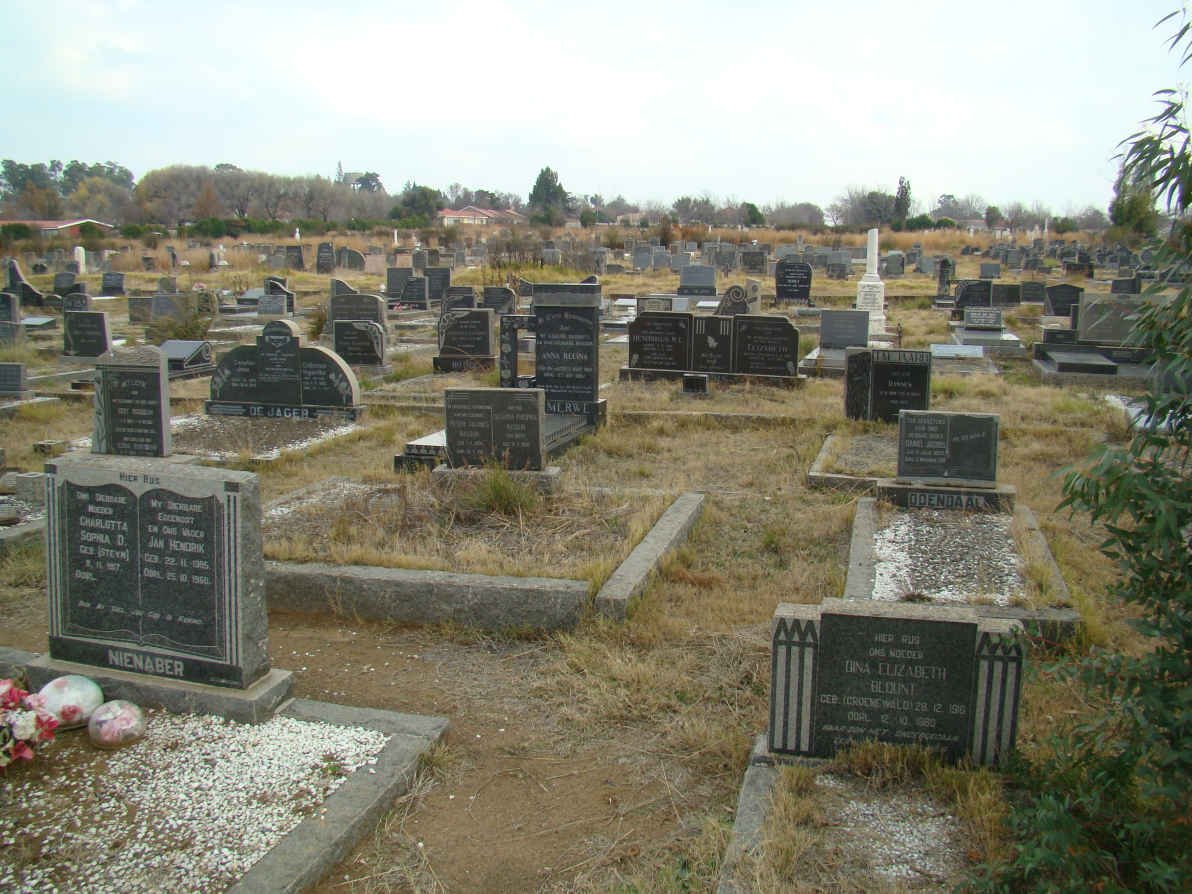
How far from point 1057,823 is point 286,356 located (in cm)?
1032

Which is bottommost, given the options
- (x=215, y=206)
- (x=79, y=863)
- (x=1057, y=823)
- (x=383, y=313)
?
(x=79, y=863)

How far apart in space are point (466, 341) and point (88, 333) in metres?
6.24

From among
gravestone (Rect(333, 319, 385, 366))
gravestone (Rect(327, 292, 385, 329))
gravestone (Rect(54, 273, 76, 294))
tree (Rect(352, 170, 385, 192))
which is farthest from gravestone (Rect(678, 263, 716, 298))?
tree (Rect(352, 170, 385, 192))

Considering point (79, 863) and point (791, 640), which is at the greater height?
point (791, 640)

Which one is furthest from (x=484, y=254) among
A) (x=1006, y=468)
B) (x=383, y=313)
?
(x=1006, y=468)

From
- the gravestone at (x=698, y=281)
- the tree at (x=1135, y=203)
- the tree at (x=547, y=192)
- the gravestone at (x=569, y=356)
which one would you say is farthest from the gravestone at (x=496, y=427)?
the tree at (x=547, y=192)

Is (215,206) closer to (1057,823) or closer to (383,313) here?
(383,313)

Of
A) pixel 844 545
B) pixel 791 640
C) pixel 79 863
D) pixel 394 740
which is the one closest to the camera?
pixel 79 863

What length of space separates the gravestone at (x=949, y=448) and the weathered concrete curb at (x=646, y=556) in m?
1.67

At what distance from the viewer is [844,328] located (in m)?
16.3

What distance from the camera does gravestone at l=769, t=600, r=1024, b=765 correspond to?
374 cm

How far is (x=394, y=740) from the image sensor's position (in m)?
4.11

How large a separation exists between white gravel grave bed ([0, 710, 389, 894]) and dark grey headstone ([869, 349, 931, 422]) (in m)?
7.97

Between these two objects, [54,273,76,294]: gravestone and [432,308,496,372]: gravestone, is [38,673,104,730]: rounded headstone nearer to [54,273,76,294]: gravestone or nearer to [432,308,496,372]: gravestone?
[432,308,496,372]: gravestone
